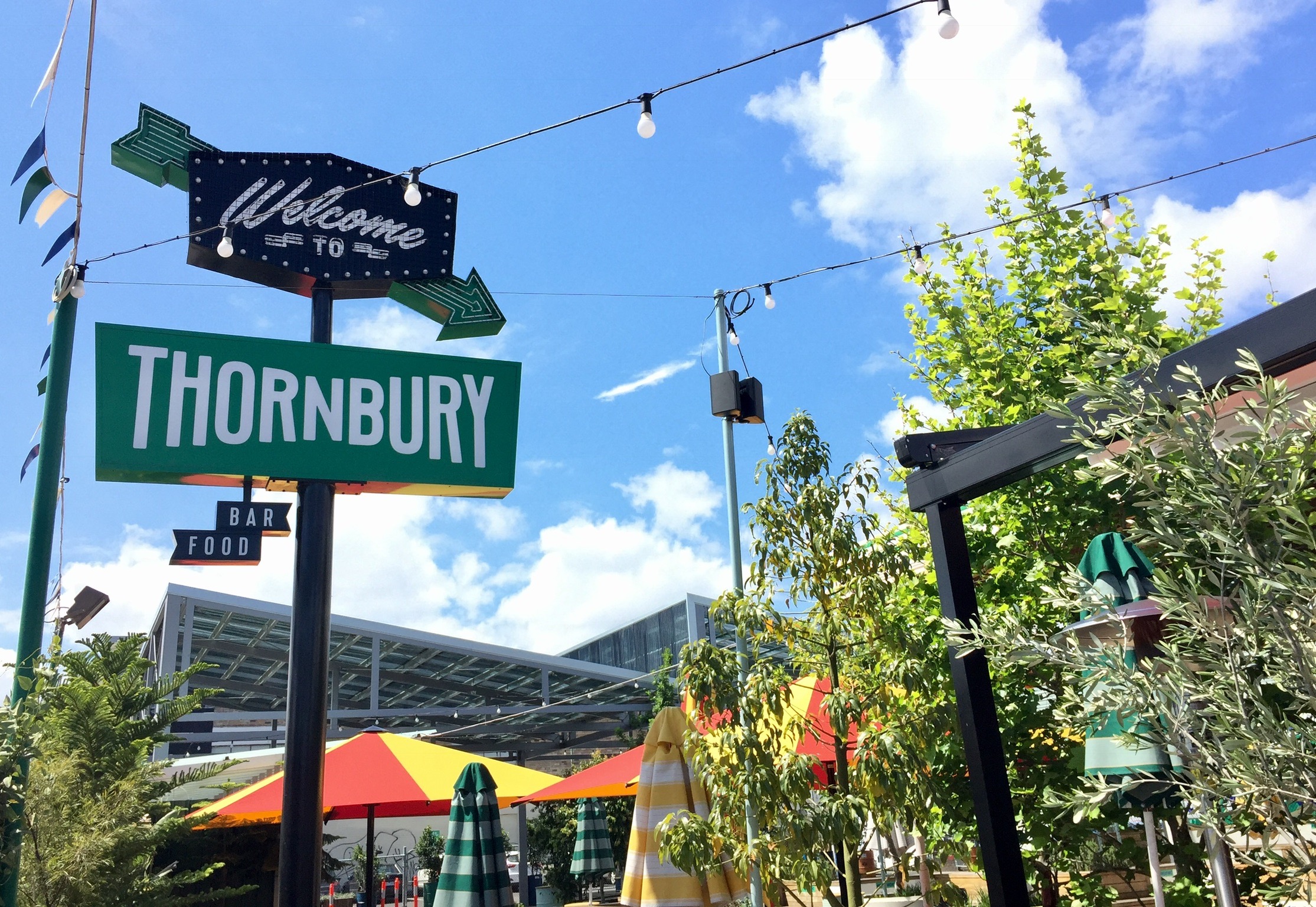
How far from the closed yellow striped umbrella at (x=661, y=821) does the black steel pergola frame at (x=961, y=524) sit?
9.74 feet

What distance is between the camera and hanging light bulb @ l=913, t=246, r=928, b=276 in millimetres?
6820

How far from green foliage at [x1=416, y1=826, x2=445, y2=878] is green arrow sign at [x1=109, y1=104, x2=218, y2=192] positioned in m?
17.9

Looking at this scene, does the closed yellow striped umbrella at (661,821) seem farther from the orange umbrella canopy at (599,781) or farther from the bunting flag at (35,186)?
the bunting flag at (35,186)

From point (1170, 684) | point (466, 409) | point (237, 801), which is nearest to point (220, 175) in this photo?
point (466, 409)

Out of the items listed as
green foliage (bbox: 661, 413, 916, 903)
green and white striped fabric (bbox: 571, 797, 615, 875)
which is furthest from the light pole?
green and white striped fabric (bbox: 571, 797, 615, 875)

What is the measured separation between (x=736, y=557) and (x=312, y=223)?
12.1ft

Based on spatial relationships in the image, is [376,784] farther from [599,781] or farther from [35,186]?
[35,186]

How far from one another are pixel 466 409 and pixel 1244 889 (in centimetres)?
503

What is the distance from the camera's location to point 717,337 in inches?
294

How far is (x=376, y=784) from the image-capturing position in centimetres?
818

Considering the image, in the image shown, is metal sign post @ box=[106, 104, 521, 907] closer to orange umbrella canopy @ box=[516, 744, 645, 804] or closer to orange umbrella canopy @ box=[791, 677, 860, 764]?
orange umbrella canopy @ box=[791, 677, 860, 764]

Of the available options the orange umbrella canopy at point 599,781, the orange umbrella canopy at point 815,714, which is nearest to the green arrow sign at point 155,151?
the orange umbrella canopy at point 815,714

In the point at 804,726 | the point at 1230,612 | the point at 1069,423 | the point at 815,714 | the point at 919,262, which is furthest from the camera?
the point at 815,714

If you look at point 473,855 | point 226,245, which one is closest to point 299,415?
point 226,245
